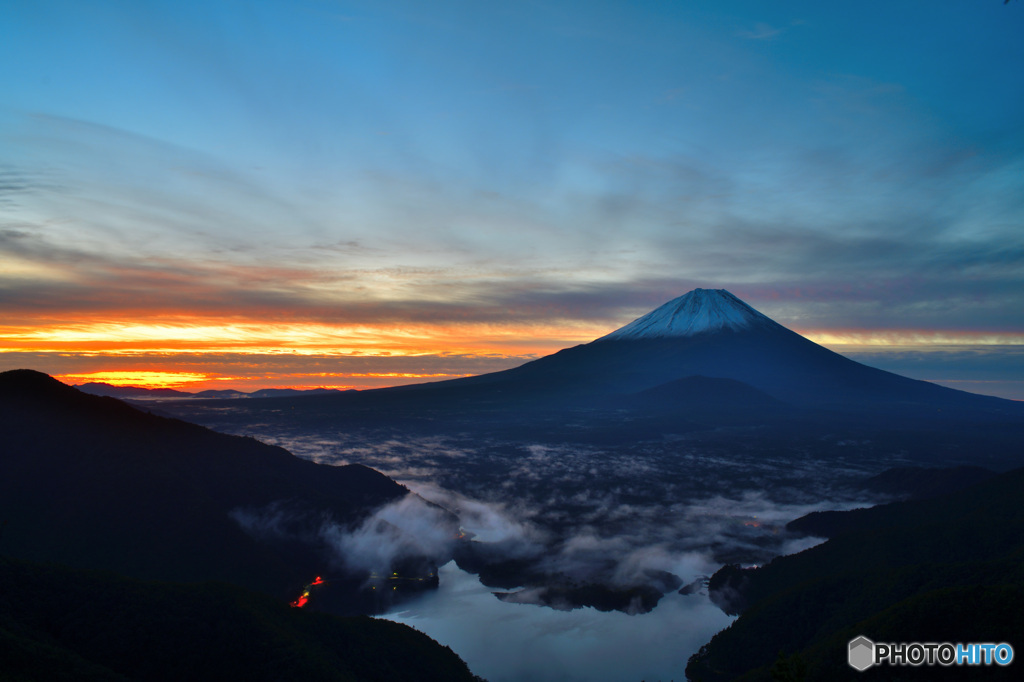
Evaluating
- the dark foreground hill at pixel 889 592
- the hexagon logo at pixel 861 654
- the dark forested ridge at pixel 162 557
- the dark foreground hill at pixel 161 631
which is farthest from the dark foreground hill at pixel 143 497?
the hexagon logo at pixel 861 654

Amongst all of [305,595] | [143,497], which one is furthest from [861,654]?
[143,497]

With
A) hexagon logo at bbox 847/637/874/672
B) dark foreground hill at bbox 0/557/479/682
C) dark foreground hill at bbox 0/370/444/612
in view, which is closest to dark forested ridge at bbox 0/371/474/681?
dark foreground hill at bbox 0/557/479/682

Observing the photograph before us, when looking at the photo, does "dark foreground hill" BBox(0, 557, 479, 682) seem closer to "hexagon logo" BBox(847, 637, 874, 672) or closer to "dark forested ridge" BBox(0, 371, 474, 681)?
"dark forested ridge" BBox(0, 371, 474, 681)

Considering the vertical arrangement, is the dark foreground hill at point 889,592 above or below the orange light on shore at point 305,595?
above

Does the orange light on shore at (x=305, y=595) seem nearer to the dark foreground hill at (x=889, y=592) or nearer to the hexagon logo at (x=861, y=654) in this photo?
the dark foreground hill at (x=889, y=592)

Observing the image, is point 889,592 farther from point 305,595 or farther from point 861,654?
point 305,595

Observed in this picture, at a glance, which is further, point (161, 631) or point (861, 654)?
point (161, 631)

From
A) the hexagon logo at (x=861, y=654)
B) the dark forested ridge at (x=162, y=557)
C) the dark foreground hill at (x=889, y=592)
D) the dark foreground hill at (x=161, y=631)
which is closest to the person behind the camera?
the hexagon logo at (x=861, y=654)
